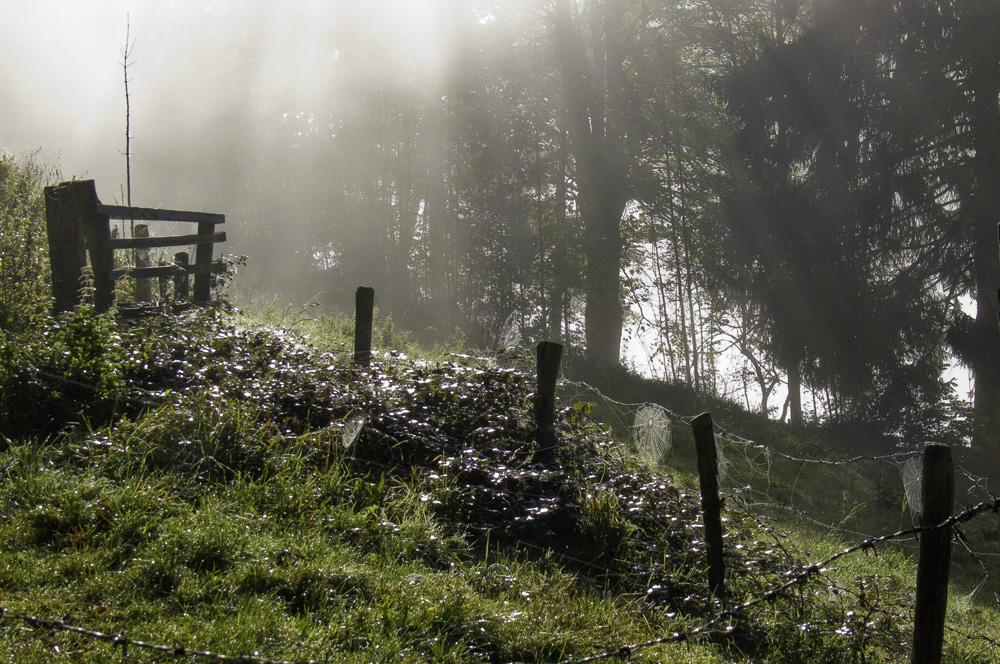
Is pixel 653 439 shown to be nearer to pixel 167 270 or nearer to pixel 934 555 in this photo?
pixel 167 270

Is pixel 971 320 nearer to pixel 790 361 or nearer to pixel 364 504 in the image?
pixel 790 361

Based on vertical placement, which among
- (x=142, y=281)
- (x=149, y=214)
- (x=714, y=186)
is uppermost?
(x=714, y=186)

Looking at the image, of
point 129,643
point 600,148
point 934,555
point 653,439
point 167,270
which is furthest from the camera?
point 600,148

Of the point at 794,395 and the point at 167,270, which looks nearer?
the point at 167,270

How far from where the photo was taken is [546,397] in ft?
23.8

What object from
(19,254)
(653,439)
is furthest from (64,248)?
(653,439)

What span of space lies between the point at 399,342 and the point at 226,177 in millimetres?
30577

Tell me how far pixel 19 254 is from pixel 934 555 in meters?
10.5

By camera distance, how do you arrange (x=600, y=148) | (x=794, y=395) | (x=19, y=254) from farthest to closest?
(x=600, y=148)
(x=794, y=395)
(x=19, y=254)

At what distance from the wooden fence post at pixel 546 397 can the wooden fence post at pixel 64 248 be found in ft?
16.8

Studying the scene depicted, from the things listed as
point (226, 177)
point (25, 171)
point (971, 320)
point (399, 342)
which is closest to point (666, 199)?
point (971, 320)

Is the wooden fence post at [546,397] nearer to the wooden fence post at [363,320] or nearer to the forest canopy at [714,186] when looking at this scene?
the wooden fence post at [363,320]

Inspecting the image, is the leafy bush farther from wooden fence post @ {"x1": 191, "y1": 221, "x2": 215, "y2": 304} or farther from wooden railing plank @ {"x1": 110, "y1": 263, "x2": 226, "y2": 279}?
wooden fence post @ {"x1": 191, "y1": 221, "x2": 215, "y2": 304}

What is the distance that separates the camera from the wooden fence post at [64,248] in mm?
8383
